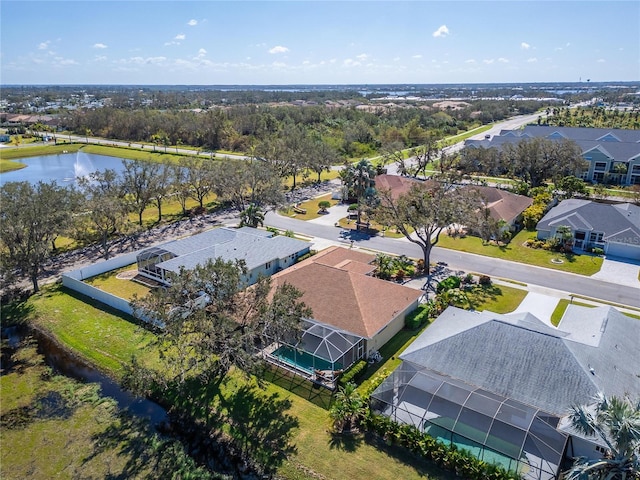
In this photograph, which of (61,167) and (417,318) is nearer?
(417,318)

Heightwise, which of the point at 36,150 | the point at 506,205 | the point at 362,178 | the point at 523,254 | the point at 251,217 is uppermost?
the point at 362,178

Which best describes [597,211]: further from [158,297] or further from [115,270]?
[115,270]

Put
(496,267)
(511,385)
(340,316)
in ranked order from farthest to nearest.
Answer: (496,267), (340,316), (511,385)

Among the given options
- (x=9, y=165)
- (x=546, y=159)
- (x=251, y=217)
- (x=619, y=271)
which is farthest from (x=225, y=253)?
(x=9, y=165)

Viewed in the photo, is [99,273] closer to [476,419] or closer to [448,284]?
[448,284]

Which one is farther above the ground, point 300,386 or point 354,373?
point 354,373

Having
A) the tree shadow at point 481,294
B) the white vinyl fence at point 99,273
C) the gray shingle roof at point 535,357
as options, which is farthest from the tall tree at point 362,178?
the gray shingle roof at point 535,357

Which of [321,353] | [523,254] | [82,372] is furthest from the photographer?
[523,254]
